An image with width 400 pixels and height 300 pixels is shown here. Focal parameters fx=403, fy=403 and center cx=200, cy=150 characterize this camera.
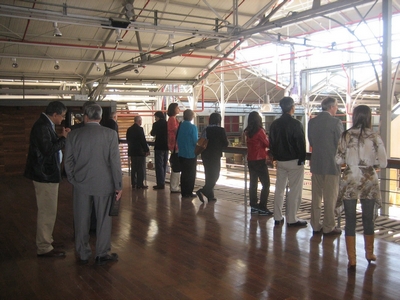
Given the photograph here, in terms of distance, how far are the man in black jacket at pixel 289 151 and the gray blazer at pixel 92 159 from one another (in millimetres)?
1886

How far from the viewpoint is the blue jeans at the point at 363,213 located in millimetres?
3287

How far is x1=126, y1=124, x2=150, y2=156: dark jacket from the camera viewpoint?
23.6 feet

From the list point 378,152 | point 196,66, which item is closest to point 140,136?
point 378,152

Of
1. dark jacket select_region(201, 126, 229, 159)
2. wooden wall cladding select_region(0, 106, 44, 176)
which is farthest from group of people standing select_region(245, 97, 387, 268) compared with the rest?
wooden wall cladding select_region(0, 106, 44, 176)

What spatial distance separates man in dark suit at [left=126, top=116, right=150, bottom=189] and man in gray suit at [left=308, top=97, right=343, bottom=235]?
12.0ft

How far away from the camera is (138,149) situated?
23.8 feet

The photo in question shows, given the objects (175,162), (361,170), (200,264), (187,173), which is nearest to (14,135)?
(175,162)

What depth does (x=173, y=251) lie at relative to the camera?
12.8ft

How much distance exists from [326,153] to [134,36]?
8622 mm

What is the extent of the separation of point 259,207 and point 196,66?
30.7 ft

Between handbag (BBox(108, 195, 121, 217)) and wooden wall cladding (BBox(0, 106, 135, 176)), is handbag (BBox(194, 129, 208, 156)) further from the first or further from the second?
wooden wall cladding (BBox(0, 106, 135, 176))

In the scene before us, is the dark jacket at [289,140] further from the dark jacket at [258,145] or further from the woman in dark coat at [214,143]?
the woman in dark coat at [214,143]

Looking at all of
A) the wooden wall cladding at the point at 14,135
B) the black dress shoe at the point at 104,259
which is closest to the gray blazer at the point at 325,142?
the black dress shoe at the point at 104,259

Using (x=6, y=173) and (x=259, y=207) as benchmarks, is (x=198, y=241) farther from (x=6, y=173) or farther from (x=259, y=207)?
(x=6, y=173)
